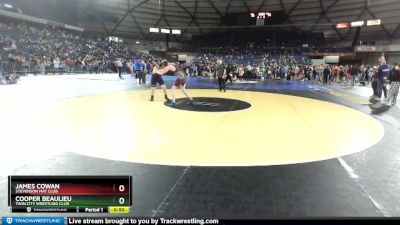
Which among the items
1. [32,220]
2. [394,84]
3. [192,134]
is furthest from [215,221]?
[394,84]

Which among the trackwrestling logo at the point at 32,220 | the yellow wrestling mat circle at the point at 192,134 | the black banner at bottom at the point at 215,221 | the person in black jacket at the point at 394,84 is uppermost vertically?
the person in black jacket at the point at 394,84

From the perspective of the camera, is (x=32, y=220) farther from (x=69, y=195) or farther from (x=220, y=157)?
(x=220, y=157)

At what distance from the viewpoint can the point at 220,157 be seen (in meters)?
4.41

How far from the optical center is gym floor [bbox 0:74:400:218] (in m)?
2.97

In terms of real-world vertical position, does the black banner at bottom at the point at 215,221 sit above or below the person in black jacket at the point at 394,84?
below

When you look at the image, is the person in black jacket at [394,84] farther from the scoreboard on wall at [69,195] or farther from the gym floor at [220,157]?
the scoreboard on wall at [69,195]

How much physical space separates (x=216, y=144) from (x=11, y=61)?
20.3 metres

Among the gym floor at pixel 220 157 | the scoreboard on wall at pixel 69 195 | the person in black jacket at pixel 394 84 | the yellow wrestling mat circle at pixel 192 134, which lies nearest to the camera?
the scoreboard on wall at pixel 69 195

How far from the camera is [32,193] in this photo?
256 cm

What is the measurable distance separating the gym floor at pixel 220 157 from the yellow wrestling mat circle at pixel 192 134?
18mm

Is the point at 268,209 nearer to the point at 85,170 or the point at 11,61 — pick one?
the point at 85,170

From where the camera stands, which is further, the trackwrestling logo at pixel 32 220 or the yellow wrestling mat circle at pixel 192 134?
the yellow wrestling mat circle at pixel 192 134

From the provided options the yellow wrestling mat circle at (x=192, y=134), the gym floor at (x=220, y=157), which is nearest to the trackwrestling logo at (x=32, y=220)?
the gym floor at (x=220, y=157)

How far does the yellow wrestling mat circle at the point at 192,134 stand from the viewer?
14.7ft
